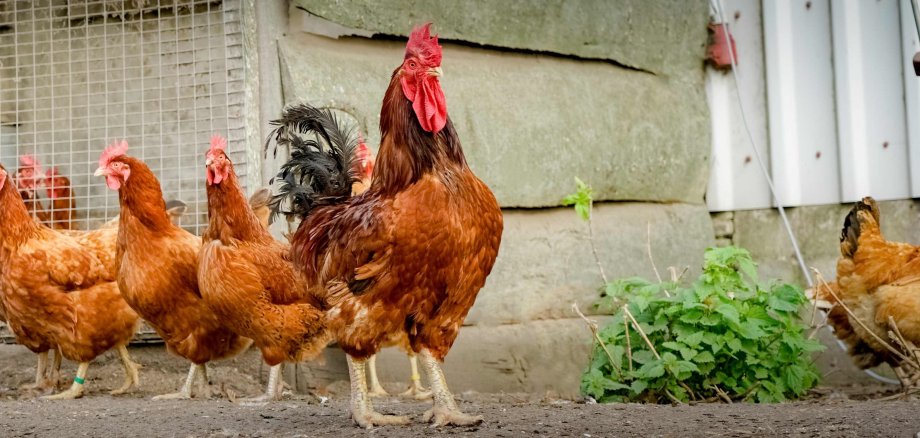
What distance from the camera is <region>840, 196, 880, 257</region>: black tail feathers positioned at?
6148 millimetres

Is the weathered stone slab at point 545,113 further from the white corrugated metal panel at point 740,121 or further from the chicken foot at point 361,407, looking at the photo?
the chicken foot at point 361,407

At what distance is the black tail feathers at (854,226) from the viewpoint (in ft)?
20.2

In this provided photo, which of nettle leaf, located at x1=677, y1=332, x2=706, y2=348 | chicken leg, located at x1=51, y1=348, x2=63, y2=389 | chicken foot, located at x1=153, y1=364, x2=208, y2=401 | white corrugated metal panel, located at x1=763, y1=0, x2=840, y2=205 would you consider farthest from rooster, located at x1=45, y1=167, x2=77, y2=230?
white corrugated metal panel, located at x1=763, y1=0, x2=840, y2=205

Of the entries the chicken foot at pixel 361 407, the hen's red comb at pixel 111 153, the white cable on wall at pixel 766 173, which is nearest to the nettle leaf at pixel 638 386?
the chicken foot at pixel 361 407

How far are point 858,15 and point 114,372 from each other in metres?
5.59

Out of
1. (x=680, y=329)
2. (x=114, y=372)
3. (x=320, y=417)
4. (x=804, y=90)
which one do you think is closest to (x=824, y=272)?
(x=804, y=90)

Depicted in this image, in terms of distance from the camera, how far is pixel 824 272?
23.8 ft

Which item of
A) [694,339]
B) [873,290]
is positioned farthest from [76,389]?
[873,290]

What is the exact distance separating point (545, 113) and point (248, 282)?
259 cm

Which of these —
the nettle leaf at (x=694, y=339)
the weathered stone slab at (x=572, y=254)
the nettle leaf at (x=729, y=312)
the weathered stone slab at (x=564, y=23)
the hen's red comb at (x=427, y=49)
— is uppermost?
the weathered stone slab at (x=564, y=23)

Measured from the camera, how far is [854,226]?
6176 mm

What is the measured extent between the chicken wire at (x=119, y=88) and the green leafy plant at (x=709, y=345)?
90.9 inches

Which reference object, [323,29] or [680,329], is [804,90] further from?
[323,29]

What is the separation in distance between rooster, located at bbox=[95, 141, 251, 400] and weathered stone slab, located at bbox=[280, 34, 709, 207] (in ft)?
3.26
